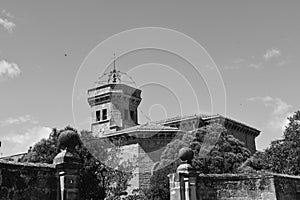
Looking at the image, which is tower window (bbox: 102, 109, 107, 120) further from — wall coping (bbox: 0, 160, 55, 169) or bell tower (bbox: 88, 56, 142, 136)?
wall coping (bbox: 0, 160, 55, 169)

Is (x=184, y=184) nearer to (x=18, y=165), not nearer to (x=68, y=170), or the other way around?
(x=68, y=170)

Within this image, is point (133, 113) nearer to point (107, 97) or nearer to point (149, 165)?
point (107, 97)

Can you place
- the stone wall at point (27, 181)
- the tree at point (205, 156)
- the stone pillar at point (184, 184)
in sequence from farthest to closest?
the tree at point (205, 156) → the stone pillar at point (184, 184) → the stone wall at point (27, 181)

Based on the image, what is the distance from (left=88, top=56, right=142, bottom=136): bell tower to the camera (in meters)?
51.6

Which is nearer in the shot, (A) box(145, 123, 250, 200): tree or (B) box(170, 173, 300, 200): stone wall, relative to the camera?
(B) box(170, 173, 300, 200): stone wall

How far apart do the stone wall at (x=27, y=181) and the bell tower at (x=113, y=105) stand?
4087 centimetres

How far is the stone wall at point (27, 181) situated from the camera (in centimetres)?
910

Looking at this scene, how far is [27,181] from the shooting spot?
948cm

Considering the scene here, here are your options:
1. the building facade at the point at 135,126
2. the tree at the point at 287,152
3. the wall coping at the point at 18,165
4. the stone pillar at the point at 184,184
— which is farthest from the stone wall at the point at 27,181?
the building facade at the point at 135,126

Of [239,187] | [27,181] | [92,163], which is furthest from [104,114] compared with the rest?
[27,181]

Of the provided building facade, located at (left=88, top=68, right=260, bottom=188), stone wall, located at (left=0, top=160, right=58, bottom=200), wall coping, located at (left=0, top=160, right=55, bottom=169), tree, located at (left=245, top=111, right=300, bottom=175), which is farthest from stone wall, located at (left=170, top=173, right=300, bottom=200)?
building facade, located at (left=88, top=68, right=260, bottom=188)

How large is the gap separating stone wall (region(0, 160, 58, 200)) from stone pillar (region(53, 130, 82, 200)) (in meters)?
0.18

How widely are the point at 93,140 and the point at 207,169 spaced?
9598 millimetres

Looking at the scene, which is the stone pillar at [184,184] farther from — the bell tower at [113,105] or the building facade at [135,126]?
the bell tower at [113,105]
